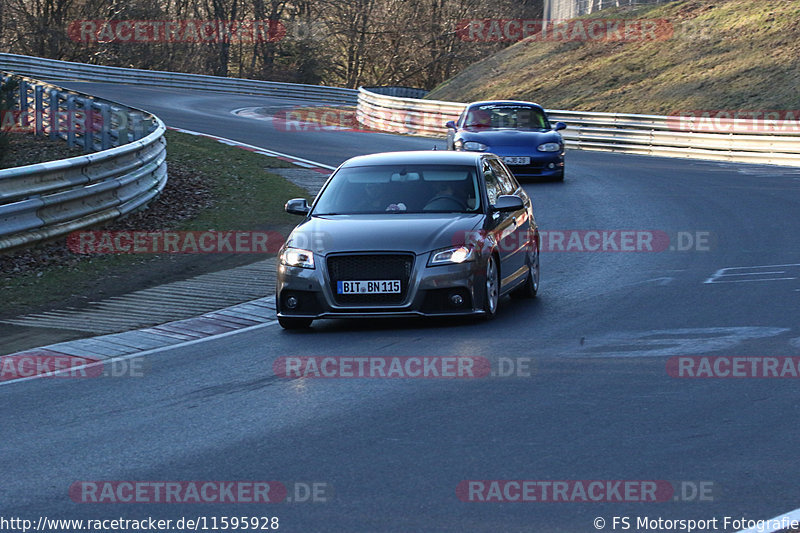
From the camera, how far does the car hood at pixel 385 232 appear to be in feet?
32.6

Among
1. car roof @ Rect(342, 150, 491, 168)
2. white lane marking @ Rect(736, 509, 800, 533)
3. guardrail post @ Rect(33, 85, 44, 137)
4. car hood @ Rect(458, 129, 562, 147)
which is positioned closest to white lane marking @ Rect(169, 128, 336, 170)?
car hood @ Rect(458, 129, 562, 147)

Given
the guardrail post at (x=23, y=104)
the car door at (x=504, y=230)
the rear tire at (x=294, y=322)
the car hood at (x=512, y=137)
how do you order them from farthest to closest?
1. the guardrail post at (x=23, y=104)
2. the car hood at (x=512, y=137)
3. the car door at (x=504, y=230)
4. the rear tire at (x=294, y=322)

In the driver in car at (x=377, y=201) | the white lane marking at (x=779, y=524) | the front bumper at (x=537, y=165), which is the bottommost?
the front bumper at (x=537, y=165)

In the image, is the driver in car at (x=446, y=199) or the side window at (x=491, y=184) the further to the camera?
the side window at (x=491, y=184)

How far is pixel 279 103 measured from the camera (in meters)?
49.5

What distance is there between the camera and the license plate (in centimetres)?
984

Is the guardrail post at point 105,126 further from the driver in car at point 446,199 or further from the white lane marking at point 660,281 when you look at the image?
the white lane marking at point 660,281

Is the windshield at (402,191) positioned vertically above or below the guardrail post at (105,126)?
above

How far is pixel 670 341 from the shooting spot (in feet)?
29.7

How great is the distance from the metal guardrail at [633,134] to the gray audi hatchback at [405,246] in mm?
17457

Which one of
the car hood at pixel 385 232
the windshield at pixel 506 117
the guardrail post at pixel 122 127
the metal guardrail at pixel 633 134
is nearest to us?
the car hood at pixel 385 232

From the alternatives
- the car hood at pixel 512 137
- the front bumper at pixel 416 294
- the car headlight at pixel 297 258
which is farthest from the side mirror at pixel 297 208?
the car hood at pixel 512 137

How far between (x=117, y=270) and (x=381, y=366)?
5.53 m

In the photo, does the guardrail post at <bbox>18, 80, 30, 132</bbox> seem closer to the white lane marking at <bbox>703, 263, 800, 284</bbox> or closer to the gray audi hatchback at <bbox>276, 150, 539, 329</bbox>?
the gray audi hatchback at <bbox>276, 150, 539, 329</bbox>
